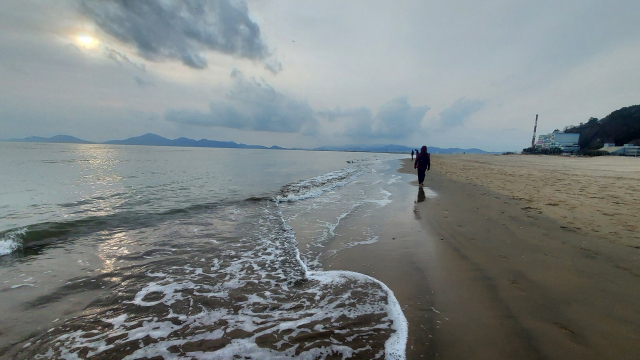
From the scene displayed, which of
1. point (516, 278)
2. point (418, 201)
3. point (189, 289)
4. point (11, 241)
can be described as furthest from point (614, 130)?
point (11, 241)

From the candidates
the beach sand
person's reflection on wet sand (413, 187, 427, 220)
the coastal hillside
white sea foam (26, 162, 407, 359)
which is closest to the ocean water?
white sea foam (26, 162, 407, 359)

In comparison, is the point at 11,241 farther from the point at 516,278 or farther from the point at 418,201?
the point at 418,201

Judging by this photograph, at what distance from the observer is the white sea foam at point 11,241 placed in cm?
610

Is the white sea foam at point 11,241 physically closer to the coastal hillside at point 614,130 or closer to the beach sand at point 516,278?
the beach sand at point 516,278

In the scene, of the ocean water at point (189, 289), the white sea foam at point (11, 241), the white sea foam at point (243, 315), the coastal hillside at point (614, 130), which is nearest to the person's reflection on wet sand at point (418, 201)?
the ocean water at point (189, 289)

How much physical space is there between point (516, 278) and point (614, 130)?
374ft

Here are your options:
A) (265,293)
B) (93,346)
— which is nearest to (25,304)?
(93,346)

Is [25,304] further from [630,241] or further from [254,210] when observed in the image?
[630,241]

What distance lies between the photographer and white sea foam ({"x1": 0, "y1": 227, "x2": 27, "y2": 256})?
20.0 feet

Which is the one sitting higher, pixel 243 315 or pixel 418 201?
pixel 418 201

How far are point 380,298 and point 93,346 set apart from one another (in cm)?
388

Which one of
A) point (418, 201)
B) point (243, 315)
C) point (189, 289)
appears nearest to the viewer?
point (243, 315)

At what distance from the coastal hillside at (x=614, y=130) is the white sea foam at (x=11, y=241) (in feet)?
358

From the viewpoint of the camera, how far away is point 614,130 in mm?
74312
